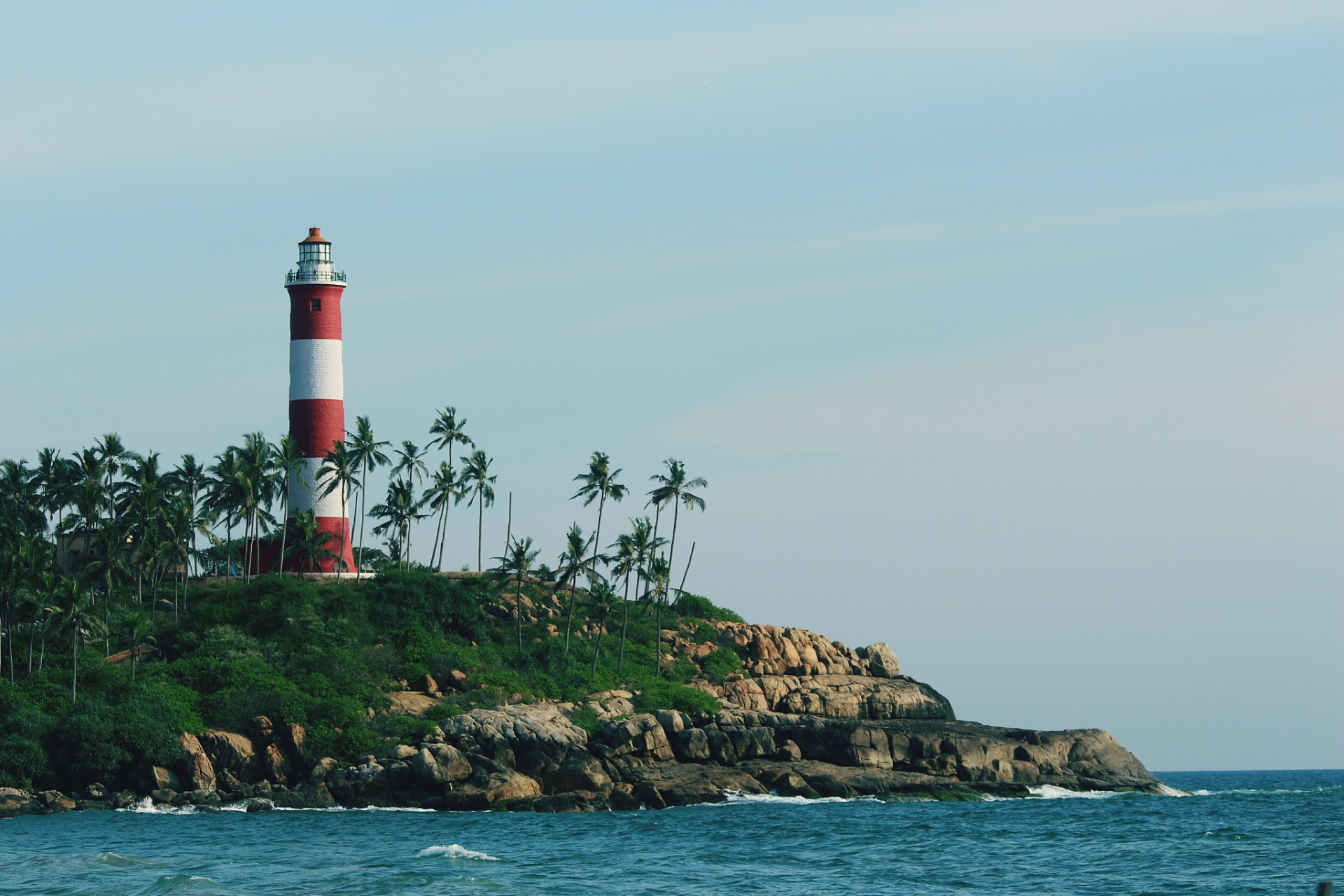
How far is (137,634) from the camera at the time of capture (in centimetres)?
6719

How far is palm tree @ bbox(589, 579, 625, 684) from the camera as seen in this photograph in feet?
250

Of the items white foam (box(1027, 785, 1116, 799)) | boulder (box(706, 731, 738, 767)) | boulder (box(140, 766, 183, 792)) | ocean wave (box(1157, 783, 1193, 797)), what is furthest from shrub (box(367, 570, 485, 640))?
ocean wave (box(1157, 783, 1193, 797))

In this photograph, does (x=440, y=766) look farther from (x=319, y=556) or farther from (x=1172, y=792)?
(x=1172, y=792)

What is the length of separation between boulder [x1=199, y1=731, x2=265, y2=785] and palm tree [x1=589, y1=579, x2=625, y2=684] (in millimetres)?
18675

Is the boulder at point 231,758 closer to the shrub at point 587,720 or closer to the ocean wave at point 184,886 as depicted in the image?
the shrub at point 587,720

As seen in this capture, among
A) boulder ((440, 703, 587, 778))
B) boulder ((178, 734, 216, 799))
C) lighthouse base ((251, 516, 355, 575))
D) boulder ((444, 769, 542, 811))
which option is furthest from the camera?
lighthouse base ((251, 516, 355, 575))

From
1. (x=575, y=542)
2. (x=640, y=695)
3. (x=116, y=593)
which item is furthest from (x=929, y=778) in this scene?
(x=116, y=593)

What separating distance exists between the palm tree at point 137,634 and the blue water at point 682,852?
38.0 feet

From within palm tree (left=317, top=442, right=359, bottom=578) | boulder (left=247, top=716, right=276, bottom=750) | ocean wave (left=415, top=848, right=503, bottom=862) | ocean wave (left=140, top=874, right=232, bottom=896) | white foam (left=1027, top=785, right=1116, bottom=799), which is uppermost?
palm tree (left=317, top=442, right=359, bottom=578)

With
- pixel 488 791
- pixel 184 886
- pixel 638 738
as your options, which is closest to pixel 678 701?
pixel 638 738

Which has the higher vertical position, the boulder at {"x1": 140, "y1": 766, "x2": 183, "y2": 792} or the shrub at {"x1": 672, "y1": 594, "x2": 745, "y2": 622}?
the shrub at {"x1": 672, "y1": 594, "x2": 745, "y2": 622}

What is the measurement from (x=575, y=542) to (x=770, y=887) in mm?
42014

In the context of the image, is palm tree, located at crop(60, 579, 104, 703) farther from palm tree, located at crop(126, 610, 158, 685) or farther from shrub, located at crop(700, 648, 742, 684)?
shrub, located at crop(700, 648, 742, 684)

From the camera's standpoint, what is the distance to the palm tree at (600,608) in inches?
3004
